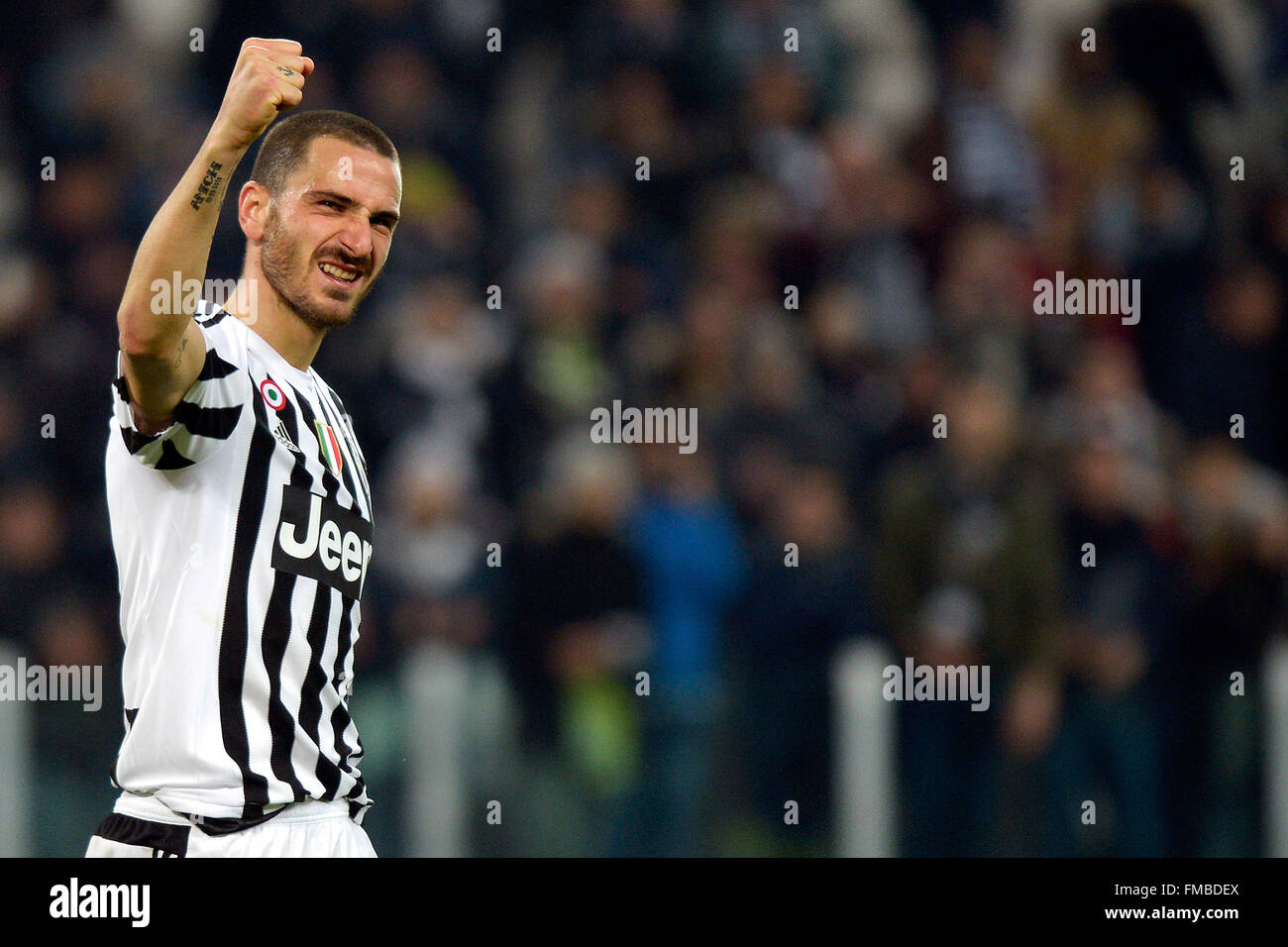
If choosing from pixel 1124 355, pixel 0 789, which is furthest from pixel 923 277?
pixel 0 789

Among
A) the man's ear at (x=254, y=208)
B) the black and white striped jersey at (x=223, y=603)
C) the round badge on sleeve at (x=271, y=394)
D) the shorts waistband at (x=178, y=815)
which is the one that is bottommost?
the shorts waistband at (x=178, y=815)

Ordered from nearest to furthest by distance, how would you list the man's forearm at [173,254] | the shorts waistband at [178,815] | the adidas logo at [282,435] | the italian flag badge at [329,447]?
the man's forearm at [173,254] → the shorts waistband at [178,815] → the adidas logo at [282,435] → the italian flag badge at [329,447]

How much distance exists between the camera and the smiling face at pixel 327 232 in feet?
9.82

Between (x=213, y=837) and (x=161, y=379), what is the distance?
29.9 inches

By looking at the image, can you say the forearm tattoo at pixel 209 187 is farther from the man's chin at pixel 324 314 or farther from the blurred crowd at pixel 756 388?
the blurred crowd at pixel 756 388

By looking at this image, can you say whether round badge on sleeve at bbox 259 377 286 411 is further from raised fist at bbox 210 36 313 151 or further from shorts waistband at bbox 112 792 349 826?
shorts waistband at bbox 112 792 349 826

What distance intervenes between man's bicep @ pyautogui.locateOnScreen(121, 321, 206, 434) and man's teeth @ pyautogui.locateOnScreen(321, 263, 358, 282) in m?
0.36

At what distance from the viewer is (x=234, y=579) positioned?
2.78 meters

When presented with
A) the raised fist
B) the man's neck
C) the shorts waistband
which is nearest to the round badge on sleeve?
the man's neck

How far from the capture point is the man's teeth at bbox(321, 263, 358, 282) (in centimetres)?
300

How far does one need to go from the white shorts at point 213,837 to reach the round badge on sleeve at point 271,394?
2.25 feet

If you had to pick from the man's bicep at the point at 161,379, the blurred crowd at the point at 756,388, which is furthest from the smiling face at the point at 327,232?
the blurred crowd at the point at 756,388

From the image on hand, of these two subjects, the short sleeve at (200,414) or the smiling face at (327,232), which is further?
the smiling face at (327,232)

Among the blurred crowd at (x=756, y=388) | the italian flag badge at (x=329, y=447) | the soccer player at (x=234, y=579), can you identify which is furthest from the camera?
the blurred crowd at (x=756, y=388)
